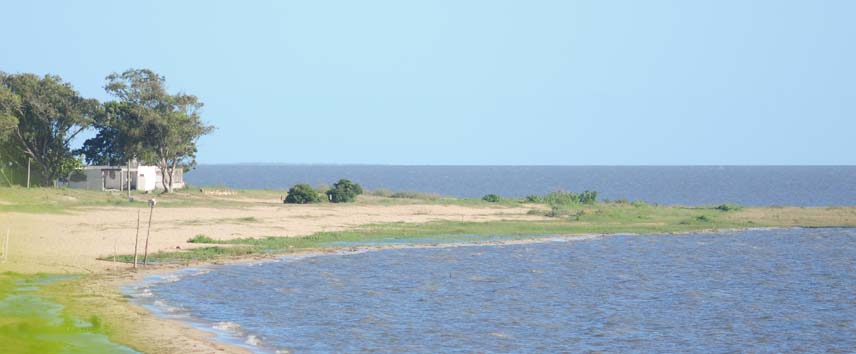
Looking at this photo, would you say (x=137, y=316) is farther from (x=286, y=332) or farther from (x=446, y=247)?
(x=446, y=247)

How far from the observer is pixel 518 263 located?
157 feet

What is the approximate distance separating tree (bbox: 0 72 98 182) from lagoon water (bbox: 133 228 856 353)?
42762 mm

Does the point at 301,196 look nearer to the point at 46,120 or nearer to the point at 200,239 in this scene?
the point at 46,120

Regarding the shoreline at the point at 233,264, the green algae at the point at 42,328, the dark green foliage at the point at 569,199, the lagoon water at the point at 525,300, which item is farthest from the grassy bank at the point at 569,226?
the green algae at the point at 42,328

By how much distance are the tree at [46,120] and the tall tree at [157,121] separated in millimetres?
3240

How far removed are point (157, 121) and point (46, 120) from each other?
8.48 m

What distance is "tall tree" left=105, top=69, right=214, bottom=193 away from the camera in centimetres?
8663

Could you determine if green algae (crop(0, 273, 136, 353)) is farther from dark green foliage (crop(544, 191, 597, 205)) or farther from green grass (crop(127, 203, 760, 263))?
dark green foliage (crop(544, 191, 597, 205))

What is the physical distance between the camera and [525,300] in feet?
118

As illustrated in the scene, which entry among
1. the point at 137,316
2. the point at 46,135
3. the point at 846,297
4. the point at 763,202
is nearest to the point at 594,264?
the point at 846,297

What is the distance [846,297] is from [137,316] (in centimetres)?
2513

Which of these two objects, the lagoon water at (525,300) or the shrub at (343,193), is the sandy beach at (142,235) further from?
the shrub at (343,193)

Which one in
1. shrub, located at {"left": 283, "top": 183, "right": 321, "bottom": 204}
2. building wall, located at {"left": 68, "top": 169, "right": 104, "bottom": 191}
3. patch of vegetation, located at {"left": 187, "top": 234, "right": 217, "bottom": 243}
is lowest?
patch of vegetation, located at {"left": 187, "top": 234, "right": 217, "bottom": 243}

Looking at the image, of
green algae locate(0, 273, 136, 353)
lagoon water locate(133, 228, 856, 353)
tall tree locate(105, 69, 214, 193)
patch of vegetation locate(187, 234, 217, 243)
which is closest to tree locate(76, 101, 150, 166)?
tall tree locate(105, 69, 214, 193)
